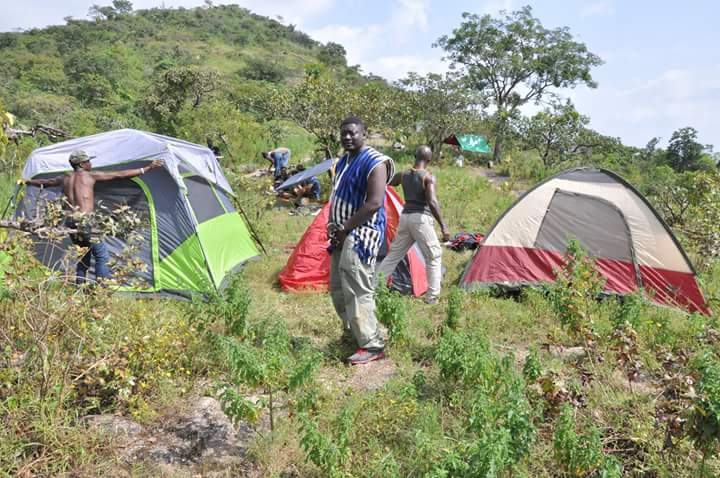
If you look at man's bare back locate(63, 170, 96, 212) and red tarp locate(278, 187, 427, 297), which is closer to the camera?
man's bare back locate(63, 170, 96, 212)

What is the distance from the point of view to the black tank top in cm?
459

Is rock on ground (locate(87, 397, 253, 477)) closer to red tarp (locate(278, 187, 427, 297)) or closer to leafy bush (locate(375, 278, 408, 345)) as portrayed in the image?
leafy bush (locate(375, 278, 408, 345))

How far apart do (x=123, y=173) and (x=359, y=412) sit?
352 centimetres

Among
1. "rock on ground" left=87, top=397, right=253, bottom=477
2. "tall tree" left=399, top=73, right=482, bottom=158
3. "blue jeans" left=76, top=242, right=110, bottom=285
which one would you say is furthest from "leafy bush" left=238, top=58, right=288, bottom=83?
"rock on ground" left=87, top=397, right=253, bottom=477

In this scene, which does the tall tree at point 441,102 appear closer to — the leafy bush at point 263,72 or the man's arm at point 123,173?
the man's arm at point 123,173

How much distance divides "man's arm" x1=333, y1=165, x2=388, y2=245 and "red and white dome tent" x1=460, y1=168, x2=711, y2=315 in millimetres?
2355

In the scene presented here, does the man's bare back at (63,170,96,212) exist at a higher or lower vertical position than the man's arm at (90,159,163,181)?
lower

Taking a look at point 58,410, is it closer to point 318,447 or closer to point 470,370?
point 318,447

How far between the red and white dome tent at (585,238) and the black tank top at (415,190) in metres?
1.02

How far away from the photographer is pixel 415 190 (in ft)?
15.2

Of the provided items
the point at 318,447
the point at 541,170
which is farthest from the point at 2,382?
the point at 541,170

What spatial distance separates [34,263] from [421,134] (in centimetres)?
1903

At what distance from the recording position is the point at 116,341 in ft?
9.17

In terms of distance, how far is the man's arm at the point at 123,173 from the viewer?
15.1 ft
